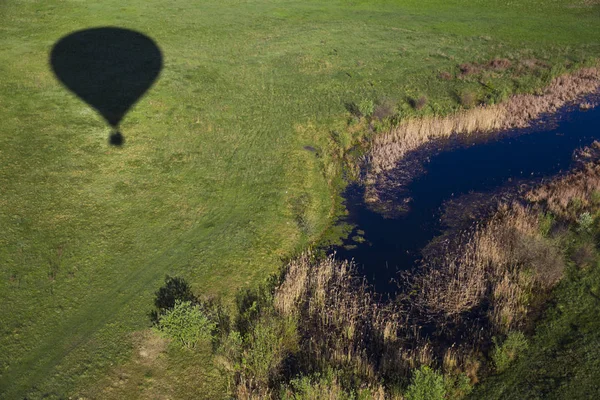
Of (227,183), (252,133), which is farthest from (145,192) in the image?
(252,133)

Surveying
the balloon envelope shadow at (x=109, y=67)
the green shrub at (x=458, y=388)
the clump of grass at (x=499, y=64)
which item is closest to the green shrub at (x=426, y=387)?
the green shrub at (x=458, y=388)

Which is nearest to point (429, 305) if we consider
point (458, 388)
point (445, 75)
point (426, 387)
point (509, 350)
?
point (509, 350)

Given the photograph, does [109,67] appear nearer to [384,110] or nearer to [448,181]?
[384,110]

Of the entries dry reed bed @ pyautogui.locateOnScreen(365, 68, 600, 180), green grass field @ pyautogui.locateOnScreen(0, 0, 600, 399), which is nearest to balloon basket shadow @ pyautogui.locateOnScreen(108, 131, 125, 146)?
green grass field @ pyautogui.locateOnScreen(0, 0, 600, 399)

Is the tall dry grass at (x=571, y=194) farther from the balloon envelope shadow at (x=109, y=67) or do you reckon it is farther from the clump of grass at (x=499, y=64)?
the balloon envelope shadow at (x=109, y=67)

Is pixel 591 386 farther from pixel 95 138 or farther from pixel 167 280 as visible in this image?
pixel 95 138
